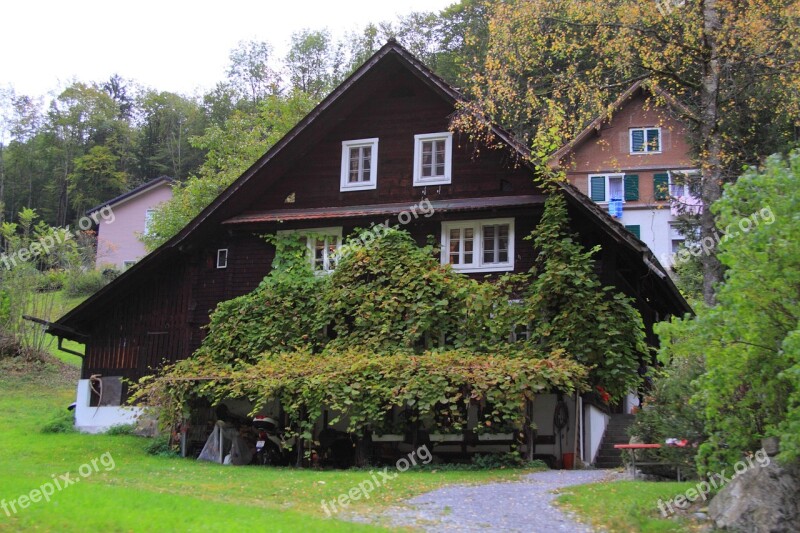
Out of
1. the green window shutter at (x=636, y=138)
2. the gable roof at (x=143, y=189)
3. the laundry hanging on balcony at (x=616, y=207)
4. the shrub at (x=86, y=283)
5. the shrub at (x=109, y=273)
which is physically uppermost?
the gable roof at (x=143, y=189)

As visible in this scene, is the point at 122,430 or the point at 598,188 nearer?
the point at 122,430

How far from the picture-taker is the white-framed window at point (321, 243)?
78.6ft

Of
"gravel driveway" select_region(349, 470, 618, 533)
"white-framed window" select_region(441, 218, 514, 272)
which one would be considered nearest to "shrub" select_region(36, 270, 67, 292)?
"white-framed window" select_region(441, 218, 514, 272)

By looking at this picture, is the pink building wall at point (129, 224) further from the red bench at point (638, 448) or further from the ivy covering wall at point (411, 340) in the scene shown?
the red bench at point (638, 448)

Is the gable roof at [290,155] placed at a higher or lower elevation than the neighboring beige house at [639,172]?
lower

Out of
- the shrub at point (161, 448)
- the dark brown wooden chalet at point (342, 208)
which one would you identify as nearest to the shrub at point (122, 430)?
the dark brown wooden chalet at point (342, 208)

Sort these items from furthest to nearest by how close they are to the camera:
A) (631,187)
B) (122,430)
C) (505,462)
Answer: (631,187) < (122,430) < (505,462)

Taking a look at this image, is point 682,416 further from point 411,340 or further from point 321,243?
point 321,243

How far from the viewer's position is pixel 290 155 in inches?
979

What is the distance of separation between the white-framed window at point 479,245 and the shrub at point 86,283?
37.1 meters

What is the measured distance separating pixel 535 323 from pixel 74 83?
7773cm

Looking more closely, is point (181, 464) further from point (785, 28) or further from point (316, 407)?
point (785, 28)

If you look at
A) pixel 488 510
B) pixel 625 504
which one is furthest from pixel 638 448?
pixel 488 510

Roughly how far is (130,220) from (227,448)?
166ft
